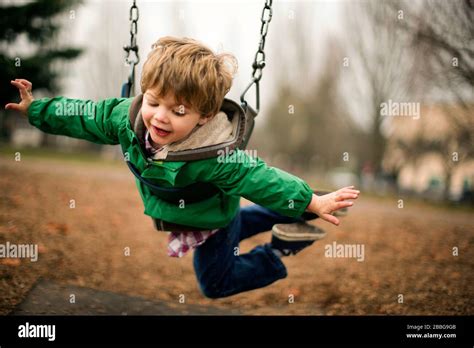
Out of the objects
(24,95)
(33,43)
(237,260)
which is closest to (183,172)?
(237,260)

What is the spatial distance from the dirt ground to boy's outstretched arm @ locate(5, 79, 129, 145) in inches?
45.9

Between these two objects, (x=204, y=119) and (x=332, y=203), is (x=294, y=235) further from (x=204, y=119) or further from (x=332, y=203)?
(x=204, y=119)

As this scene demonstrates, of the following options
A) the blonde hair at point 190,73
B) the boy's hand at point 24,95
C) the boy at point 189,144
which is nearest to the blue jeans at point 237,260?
the boy at point 189,144

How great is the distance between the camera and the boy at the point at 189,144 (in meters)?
1.81

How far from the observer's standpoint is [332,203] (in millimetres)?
1870

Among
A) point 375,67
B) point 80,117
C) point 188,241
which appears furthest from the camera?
point 375,67

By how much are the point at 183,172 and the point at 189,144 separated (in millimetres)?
122

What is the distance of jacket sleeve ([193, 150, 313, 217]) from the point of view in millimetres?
1880

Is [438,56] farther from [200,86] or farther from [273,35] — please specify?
[273,35]

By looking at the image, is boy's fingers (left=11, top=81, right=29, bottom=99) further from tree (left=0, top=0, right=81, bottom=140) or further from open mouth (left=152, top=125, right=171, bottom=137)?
tree (left=0, top=0, right=81, bottom=140)

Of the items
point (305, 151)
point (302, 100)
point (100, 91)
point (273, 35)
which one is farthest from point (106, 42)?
point (305, 151)

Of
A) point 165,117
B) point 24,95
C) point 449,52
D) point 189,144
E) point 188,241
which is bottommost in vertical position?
point 188,241

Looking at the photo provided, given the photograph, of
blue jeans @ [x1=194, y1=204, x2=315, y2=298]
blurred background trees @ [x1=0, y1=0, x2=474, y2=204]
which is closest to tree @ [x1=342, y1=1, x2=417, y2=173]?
blurred background trees @ [x1=0, y1=0, x2=474, y2=204]
